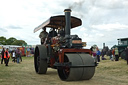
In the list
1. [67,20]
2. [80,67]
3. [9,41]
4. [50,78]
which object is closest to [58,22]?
[67,20]

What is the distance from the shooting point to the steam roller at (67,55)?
612 centimetres

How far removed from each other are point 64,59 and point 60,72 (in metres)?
0.47

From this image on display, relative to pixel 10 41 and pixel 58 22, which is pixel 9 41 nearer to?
pixel 10 41

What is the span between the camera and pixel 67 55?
20.6 ft

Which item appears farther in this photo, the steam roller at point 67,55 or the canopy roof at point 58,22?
the canopy roof at point 58,22

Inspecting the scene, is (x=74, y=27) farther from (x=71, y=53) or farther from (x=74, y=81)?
(x=74, y=81)

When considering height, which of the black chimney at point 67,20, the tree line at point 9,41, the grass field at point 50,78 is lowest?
the grass field at point 50,78

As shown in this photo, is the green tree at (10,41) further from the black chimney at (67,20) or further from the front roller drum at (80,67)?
the front roller drum at (80,67)

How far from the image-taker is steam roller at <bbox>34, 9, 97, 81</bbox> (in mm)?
6125

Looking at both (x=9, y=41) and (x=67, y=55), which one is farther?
(x=9, y=41)

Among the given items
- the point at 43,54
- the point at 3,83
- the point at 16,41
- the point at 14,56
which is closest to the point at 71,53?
the point at 43,54

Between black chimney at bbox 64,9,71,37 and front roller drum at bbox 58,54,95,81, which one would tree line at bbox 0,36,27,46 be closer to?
black chimney at bbox 64,9,71,37

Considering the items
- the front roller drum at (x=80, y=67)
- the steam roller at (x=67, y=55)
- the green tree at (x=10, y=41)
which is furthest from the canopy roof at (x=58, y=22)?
the green tree at (x=10, y=41)

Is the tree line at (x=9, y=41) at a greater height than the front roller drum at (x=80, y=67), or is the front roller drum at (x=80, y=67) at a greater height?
the tree line at (x=9, y=41)
